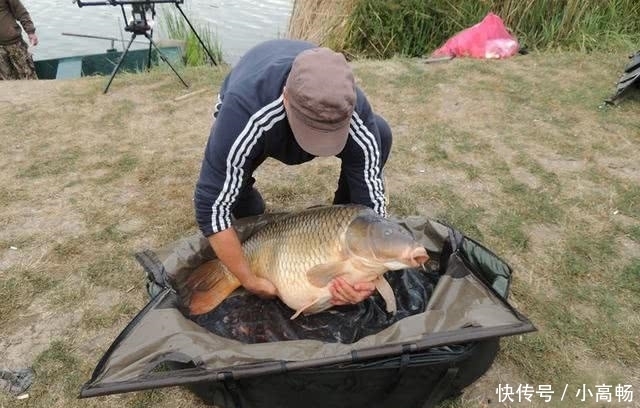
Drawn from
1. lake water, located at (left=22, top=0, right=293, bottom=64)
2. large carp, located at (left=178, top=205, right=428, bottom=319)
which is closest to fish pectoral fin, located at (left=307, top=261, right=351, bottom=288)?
large carp, located at (left=178, top=205, right=428, bottom=319)

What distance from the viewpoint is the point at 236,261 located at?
60.9 inches

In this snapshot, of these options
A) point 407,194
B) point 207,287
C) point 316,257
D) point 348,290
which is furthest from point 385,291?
point 407,194

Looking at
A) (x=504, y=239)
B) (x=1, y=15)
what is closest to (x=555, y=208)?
(x=504, y=239)

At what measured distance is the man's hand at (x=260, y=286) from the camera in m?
1.60

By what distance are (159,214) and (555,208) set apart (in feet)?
6.20

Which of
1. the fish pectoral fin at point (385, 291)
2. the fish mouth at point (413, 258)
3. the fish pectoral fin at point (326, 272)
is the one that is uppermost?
the fish mouth at point (413, 258)

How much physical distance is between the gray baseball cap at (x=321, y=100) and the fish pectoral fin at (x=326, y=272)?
0.34 metres

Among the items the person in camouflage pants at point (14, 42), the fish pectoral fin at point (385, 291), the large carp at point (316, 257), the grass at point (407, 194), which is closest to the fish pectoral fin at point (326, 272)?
the large carp at point (316, 257)

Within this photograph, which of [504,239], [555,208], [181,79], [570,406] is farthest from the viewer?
[181,79]

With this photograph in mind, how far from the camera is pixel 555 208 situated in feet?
8.00

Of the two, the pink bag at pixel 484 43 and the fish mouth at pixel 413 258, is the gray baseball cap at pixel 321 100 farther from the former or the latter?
the pink bag at pixel 484 43

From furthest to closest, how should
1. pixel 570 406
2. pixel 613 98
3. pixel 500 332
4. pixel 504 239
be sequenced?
pixel 613 98 < pixel 504 239 < pixel 570 406 < pixel 500 332

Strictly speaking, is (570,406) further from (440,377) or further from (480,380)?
(440,377)

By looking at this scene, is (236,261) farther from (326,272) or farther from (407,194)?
(407,194)
